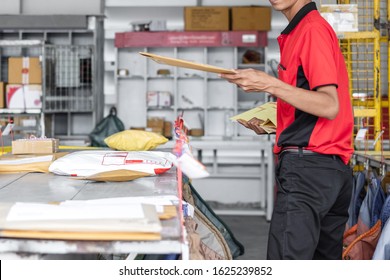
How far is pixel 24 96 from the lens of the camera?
6.70 meters

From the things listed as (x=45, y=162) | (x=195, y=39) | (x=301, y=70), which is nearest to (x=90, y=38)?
(x=195, y=39)

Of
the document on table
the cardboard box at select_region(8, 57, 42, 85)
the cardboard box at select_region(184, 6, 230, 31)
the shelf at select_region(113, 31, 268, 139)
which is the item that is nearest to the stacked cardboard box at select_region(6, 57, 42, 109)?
the cardboard box at select_region(8, 57, 42, 85)

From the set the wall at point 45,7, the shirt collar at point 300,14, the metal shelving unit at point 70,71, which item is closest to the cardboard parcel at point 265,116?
the shirt collar at point 300,14

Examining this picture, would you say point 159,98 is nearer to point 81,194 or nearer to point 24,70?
point 24,70

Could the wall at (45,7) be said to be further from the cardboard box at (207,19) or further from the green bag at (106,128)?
the green bag at (106,128)

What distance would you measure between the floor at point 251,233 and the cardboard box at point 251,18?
2.33 metres

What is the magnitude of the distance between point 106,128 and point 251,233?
7.58 ft

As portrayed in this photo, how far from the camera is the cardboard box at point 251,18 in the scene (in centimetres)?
678

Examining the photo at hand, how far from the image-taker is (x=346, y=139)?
1.98 meters

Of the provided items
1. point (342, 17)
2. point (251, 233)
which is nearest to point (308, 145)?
point (342, 17)

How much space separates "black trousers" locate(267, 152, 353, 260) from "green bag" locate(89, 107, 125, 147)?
4.75 m

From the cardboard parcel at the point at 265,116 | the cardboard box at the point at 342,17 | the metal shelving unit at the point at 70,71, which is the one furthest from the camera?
the metal shelving unit at the point at 70,71

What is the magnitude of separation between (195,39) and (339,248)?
499 centimetres

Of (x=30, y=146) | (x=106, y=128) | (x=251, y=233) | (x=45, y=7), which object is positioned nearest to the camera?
(x=30, y=146)
